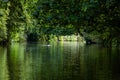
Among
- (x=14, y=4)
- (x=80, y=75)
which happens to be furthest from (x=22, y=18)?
(x=80, y=75)

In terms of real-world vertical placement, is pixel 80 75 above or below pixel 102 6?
below

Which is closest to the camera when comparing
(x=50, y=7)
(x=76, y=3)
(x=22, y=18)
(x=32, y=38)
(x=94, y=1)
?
(x=94, y=1)

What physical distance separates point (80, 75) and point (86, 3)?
4896 mm

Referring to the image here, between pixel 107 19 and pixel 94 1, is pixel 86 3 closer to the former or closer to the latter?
pixel 94 1

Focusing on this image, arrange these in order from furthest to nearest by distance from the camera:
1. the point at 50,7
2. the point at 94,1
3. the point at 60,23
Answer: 1. the point at 60,23
2. the point at 50,7
3. the point at 94,1

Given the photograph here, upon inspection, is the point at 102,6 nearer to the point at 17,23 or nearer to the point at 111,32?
the point at 111,32

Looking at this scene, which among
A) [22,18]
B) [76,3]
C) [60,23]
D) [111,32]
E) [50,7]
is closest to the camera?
[76,3]

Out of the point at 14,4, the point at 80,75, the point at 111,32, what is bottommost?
the point at 80,75

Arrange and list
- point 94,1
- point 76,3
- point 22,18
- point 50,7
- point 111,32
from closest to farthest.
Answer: point 94,1
point 76,3
point 50,7
point 111,32
point 22,18

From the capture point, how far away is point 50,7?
98.8ft

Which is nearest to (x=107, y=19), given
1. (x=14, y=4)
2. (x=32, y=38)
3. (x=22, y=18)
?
(x=14, y=4)

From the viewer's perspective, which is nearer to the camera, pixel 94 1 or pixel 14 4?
pixel 94 1

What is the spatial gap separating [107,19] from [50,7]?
4429 millimetres

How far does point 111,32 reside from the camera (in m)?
36.5
